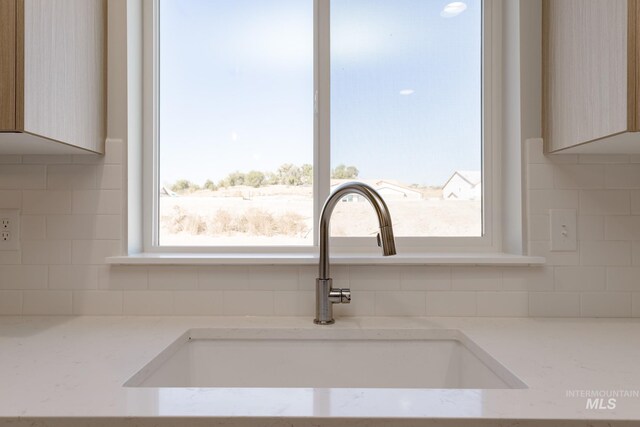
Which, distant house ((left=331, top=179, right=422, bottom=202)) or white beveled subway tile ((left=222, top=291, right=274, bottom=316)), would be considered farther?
distant house ((left=331, top=179, right=422, bottom=202))

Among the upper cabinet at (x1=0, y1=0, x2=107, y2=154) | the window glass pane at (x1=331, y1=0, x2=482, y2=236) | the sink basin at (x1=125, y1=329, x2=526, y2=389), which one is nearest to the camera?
the upper cabinet at (x1=0, y1=0, x2=107, y2=154)

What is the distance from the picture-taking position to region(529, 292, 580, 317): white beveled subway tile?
3.97 ft

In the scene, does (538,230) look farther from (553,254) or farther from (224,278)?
(224,278)

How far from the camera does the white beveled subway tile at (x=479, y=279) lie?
1.21 m

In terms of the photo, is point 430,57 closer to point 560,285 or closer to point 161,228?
point 560,285

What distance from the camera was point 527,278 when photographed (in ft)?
3.98

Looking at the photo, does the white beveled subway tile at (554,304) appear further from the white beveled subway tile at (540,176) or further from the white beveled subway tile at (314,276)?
the white beveled subway tile at (314,276)

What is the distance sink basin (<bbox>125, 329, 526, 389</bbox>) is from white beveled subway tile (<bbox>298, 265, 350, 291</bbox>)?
0.16 meters

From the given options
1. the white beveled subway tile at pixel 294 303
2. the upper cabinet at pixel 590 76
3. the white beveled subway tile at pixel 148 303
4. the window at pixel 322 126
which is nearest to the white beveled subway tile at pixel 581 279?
the window at pixel 322 126

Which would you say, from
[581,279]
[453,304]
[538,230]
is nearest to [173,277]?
[453,304]

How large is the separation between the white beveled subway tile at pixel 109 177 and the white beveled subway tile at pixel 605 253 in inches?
51.8

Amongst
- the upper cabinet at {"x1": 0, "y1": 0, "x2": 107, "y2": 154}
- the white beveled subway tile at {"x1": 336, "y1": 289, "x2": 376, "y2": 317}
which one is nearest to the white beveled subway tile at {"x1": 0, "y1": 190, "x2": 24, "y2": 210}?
the upper cabinet at {"x1": 0, "y1": 0, "x2": 107, "y2": 154}

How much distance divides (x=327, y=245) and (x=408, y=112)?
0.56m

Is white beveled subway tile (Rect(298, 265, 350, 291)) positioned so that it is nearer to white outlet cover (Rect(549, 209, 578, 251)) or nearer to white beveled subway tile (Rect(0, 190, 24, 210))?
white outlet cover (Rect(549, 209, 578, 251))
